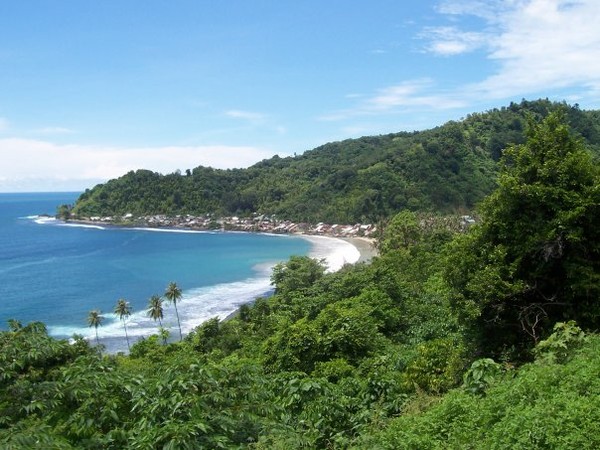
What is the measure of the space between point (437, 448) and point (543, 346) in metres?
3.91

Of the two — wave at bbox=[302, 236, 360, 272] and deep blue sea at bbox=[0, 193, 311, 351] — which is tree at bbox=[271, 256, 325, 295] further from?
wave at bbox=[302, 236, 360, 272]

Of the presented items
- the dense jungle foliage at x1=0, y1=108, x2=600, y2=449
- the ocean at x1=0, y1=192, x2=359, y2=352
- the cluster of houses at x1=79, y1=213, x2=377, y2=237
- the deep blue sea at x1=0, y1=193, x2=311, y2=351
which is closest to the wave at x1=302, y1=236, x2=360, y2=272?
the ocean at x1=0, y1=192, x2=359, y2=352

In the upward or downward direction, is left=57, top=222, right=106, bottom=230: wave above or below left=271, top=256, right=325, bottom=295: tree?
above

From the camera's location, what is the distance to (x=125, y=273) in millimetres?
71688

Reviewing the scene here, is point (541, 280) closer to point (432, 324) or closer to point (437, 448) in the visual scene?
point (432, 324)

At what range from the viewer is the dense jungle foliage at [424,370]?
509 cm

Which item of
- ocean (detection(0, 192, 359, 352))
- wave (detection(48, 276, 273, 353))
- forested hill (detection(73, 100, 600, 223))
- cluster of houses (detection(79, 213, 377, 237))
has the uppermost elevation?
forested hill (detection(73, 100, 600, 223))

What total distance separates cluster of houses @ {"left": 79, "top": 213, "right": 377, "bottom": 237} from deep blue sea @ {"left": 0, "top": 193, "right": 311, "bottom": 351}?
6.67m

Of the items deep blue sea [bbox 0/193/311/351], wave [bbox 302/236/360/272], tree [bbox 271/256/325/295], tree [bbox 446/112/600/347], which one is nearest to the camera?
tree [bbox 446/112/600/347]

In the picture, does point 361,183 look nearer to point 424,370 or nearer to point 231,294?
point 231,294

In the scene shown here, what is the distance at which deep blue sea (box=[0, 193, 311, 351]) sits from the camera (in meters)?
49.7

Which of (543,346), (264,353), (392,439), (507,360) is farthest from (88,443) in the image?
(264,353)

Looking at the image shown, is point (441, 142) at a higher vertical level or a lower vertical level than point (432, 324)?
higher

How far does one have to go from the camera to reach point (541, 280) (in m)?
11.2
